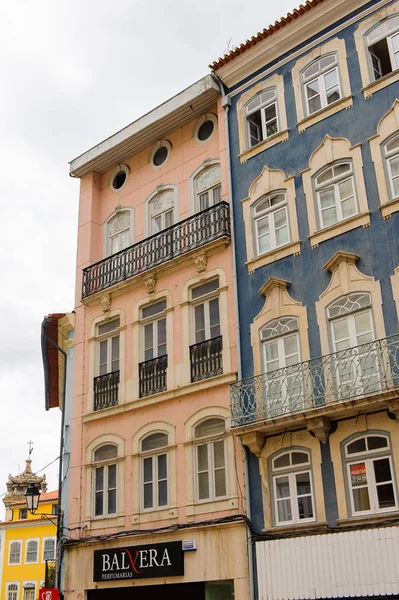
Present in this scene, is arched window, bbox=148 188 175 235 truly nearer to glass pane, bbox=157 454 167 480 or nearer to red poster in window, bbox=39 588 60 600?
glass pane, bbox=157 454 167 480

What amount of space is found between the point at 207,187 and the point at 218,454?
7555 millimetres

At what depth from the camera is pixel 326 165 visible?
659 inches

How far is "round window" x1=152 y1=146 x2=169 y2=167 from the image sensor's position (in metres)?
21.8

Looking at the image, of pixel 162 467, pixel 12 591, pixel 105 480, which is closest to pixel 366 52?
pixel 162 467

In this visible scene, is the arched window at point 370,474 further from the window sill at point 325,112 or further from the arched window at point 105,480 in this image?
the window sill at point 325,112

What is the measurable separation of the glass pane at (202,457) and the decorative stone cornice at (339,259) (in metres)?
5.23

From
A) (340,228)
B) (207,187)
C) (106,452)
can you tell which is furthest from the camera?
(207,187)

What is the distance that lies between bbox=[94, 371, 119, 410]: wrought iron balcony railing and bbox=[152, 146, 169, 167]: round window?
660 cm

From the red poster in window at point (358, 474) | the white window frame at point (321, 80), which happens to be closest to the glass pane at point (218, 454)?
the red poster in window at point (358, 474)

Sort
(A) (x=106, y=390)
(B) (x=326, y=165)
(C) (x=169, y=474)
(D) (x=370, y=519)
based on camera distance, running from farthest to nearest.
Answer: (A) (x=106, y=390), (C) (x=169, y=474), (B) (x=326, y=165), (D) (x=370, y=519)

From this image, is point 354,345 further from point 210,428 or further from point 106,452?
point 106,452

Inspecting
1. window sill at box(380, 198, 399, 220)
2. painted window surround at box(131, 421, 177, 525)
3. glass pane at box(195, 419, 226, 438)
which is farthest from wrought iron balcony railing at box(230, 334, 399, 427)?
window sill at box(380, 198, 399, 220)

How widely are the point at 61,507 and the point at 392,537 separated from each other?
9.99 meters

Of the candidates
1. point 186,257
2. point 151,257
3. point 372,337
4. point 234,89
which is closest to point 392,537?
point 372,337
